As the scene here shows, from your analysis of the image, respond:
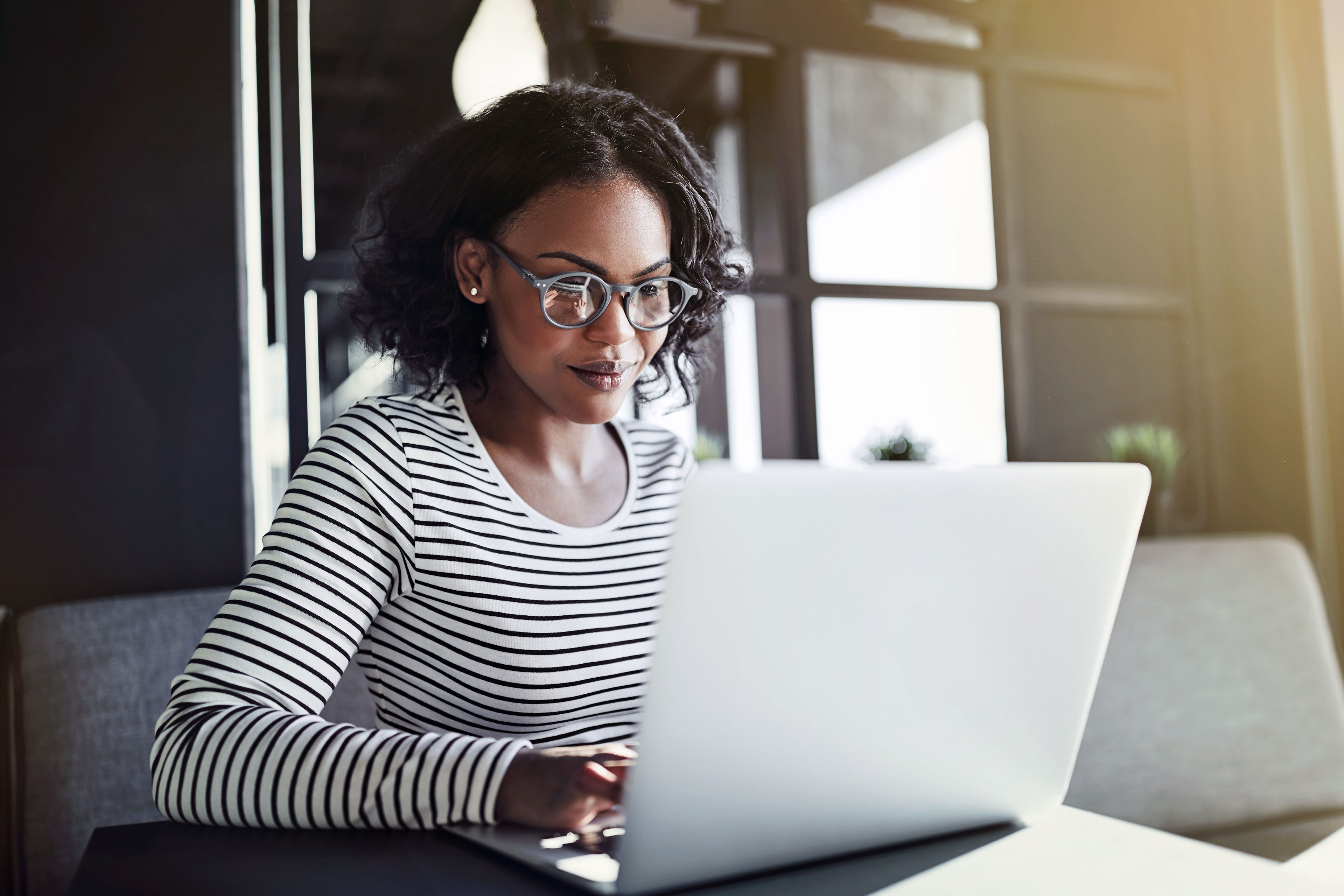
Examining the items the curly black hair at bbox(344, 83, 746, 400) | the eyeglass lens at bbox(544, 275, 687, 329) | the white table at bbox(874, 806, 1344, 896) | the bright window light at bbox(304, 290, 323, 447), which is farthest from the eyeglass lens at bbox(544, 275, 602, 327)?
the bright window light at bbox(304, 290, 323, 447)

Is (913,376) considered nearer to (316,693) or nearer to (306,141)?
(306,141)

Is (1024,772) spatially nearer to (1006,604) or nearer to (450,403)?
(1006,604)

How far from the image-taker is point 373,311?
49.5 inches

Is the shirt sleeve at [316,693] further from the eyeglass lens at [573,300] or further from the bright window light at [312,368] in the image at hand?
the bright window light at [312,368]

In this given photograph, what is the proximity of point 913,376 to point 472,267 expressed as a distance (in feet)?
4.70

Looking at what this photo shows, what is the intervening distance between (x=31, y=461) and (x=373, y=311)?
1.98 feet

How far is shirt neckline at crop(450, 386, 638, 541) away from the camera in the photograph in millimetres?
1033

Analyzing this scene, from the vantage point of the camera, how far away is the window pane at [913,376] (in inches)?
85.5

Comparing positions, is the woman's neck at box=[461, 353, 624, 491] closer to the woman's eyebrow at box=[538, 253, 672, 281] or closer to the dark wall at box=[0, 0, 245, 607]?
the woman's eyebrow at box=[538, 253, 672, 281]

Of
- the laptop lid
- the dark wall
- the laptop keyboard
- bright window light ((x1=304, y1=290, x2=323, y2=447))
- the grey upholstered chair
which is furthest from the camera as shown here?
bright window light ((x1=304, y1=290, x2=323, y2=447))

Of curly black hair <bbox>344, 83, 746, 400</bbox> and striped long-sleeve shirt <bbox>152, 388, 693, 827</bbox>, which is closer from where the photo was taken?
striped long-sleeve shirt <bbox>152, 388, 693, 827</bbox>

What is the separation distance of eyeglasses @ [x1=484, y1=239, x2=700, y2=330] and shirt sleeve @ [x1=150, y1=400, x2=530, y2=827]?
0.21 meters

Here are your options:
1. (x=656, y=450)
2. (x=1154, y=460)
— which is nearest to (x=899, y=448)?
(x=1154, y=460)

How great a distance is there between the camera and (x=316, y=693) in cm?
82
